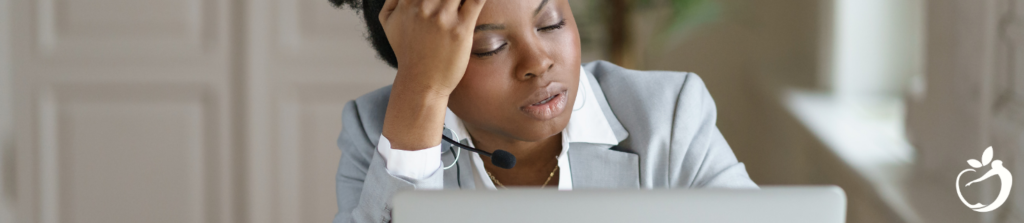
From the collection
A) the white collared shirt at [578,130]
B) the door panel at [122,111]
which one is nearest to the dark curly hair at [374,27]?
the white collared shirt at [578,130]

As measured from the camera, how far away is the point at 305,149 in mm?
2389

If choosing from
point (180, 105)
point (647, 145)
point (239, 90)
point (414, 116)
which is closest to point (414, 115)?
point (414, 116)

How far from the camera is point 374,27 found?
2.79 feet

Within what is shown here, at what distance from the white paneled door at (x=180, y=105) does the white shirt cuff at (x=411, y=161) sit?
5.38ft

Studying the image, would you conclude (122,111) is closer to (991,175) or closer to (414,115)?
(414,115)

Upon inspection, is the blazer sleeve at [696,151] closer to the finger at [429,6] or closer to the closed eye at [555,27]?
the closed eye at [555,27]

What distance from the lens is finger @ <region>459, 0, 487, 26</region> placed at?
26.2 inches

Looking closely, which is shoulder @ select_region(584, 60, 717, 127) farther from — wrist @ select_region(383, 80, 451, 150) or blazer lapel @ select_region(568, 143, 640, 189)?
wrist @ select_region(383, 80, 451, 150)

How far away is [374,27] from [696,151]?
0.48 meters

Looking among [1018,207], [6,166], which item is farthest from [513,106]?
[6,166]

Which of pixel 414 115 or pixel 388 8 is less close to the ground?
pixel 388 8

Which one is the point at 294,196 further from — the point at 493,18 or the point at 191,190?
the point at 493,18

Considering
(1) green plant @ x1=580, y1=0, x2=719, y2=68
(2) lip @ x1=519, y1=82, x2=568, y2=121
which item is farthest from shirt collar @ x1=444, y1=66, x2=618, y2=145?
(1) green plant @ x1=580, y1=0, x2=719, y2=68

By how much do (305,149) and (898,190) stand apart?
75.9 inches
